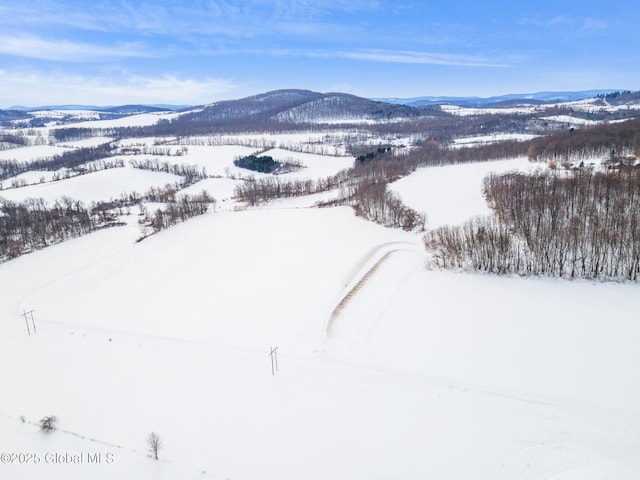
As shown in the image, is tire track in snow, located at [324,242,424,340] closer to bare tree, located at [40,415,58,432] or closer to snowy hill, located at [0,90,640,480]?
snowy hill, located at [0,90,640,480]

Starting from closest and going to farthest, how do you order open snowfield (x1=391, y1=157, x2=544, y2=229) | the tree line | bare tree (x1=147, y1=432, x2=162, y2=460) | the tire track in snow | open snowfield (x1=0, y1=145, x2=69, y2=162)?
bare tree (x1=147, y1=432, x2=162, y2=460) → the tire track in snow → open snowfield (x1=391, y1=157, x2=544, y2=229) → the tree line → open snowfield (x1=0, y1=145, x2=69, y2=162)

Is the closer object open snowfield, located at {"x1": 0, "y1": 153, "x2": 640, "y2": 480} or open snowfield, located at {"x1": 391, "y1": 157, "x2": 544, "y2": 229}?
open snowfield, located at {"x1": 0, "y1": 153, "x2": 640, "y2": 480}

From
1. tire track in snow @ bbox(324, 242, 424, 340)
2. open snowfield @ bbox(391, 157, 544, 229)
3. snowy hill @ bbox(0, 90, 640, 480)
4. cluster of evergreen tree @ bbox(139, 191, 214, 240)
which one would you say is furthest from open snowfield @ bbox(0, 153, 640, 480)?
cluster of evergreen tree @ bbox(139, 191, 214, 240)

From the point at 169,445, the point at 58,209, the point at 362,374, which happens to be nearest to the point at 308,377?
the point at 362,374

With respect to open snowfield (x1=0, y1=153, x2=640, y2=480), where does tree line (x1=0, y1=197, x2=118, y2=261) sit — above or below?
above

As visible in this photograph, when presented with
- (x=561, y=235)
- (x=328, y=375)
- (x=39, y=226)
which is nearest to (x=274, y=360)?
(x=328, y=375)

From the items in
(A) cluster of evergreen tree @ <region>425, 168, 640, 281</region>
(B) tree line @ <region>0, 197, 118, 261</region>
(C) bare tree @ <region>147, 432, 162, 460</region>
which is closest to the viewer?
(C) bare tree @ <region>147, 432, 162, 460</region>

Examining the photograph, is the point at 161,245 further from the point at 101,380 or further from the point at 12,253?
the point at 101,380
